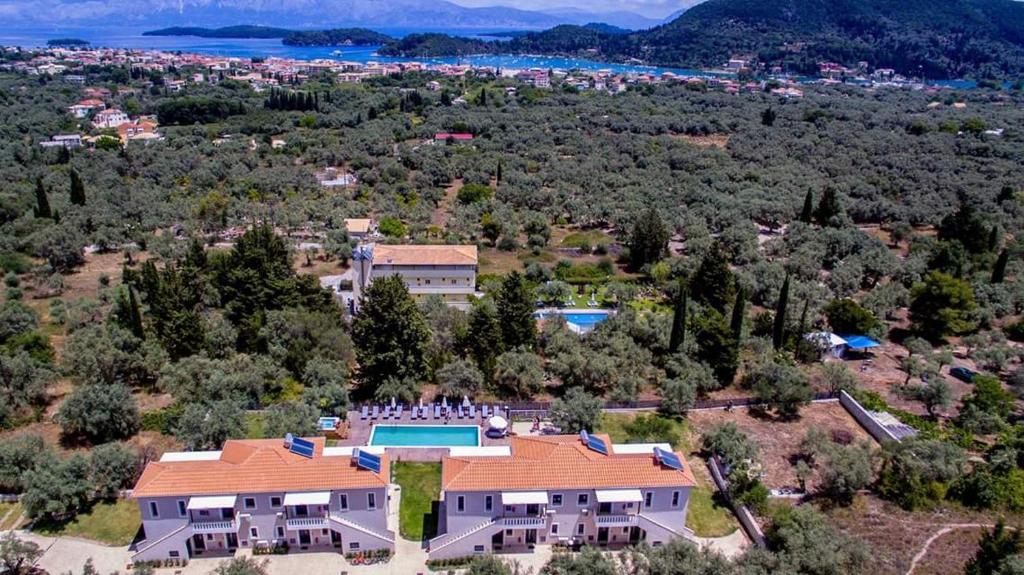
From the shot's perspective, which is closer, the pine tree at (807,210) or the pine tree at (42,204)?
the pine tree at (42,204)

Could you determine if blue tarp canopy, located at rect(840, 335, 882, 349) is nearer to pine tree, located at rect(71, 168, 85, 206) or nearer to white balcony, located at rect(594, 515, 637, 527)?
white balcony, located at rect(594, 515, 637, 527)

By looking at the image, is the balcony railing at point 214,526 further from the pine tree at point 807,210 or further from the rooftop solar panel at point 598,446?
the pine tree at point 807,210

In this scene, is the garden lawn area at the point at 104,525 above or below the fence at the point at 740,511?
below

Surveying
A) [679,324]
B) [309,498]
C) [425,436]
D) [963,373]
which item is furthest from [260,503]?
[963,373]

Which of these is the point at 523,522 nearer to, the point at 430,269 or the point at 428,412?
the point at 428,412

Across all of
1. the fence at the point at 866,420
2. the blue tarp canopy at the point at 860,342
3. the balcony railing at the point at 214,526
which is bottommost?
the balcony railing at the point at 214,526

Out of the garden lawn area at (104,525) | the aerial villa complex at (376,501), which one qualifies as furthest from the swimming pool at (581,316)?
the garden lawn area at (104,525)

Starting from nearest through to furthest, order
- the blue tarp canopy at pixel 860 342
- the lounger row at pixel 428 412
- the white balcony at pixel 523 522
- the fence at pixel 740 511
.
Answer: the white balcony at pixel 523 522, the fence at pixel 740 511, the lounger row at pixel 428 412, the blue tarp canopy at pixel 860 342
